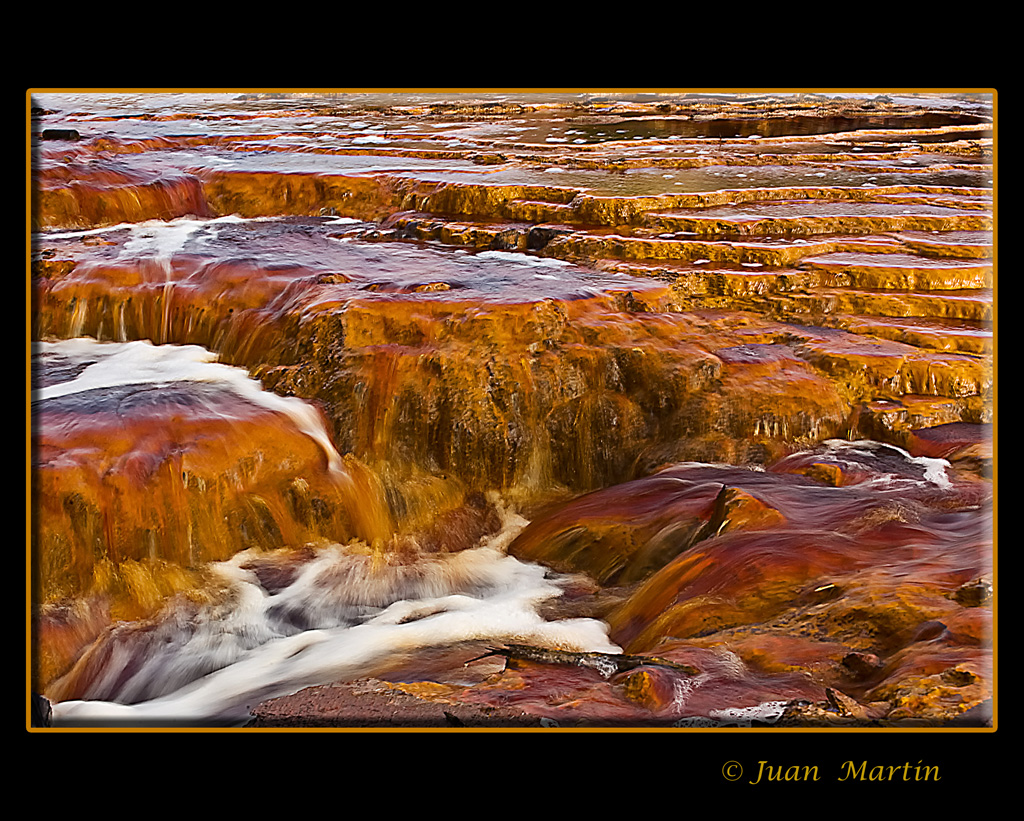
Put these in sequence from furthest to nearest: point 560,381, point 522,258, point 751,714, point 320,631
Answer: point 522,258 < point 560,381 < point 320,631 < point 751,714

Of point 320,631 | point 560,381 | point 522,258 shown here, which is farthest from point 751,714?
point 522,258

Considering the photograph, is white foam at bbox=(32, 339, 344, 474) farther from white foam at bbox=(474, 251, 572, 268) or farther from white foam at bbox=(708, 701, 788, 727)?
white foam at bbox=(708, 701, 788, 727)

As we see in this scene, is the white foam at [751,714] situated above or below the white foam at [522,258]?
below

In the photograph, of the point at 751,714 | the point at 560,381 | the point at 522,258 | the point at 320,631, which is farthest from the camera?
the point at 522,258

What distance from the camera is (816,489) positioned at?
3.88m

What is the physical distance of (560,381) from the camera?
4.62 meters

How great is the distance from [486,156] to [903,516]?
2887 mm

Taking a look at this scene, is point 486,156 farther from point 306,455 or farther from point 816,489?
point 816,489

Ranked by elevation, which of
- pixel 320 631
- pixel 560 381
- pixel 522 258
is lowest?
pixel 320 631

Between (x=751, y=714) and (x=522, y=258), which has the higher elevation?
(x=522, y=258)

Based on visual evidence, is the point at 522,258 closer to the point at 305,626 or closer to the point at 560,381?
the point at 560,381

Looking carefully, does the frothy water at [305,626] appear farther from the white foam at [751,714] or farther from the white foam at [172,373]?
the white foam at [751,714]

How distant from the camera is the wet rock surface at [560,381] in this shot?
304 centimetres

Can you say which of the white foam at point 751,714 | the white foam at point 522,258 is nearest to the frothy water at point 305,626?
the white foam at point 751,714
